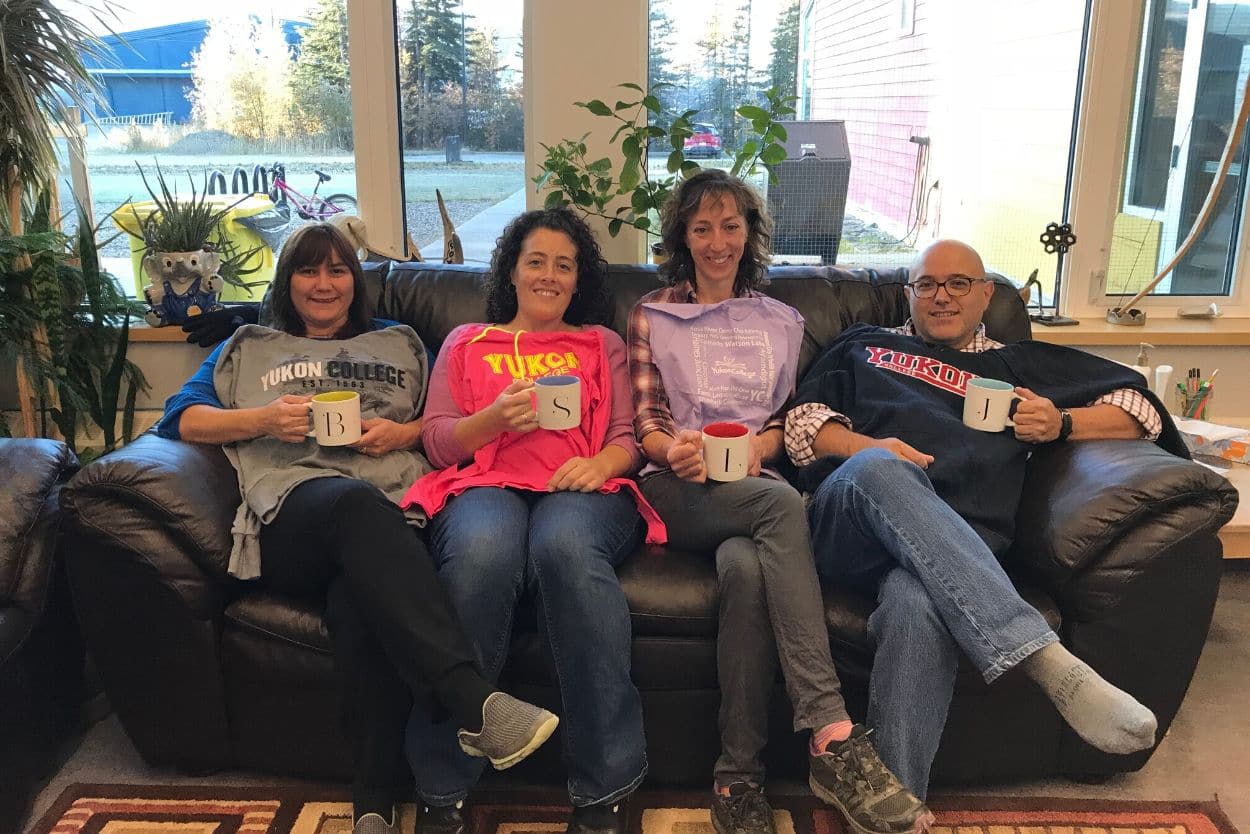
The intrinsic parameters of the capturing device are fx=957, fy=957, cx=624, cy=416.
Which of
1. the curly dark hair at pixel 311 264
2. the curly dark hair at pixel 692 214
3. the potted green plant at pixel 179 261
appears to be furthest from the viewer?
the potted green plant at pixel 179 261

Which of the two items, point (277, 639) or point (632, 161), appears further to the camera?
point (632, 161)

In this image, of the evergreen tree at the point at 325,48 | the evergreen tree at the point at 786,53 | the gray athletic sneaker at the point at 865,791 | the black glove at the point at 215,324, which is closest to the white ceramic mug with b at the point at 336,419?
the black glove at the point at 215,324

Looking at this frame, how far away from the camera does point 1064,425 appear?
1959 millimetres

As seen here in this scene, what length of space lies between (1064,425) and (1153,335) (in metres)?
1.21

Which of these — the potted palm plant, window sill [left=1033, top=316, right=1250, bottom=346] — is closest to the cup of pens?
window sill [left=1033, top=316, right=1250, bottom=346]

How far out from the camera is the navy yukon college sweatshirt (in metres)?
1.90

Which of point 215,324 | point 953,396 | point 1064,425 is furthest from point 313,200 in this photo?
point 1064,425

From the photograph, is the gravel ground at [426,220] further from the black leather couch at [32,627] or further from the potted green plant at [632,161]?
the black leather couch at [32,627]

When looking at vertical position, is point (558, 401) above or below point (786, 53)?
below

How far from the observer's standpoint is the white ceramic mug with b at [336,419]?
1743 millimetres

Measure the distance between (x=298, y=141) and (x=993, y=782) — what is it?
8.73ft

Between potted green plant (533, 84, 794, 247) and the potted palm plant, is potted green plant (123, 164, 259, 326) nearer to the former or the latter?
the potted palm plant

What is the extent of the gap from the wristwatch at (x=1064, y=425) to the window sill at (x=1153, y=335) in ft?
3.25

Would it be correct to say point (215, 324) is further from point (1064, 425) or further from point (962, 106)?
point (962, 106)
